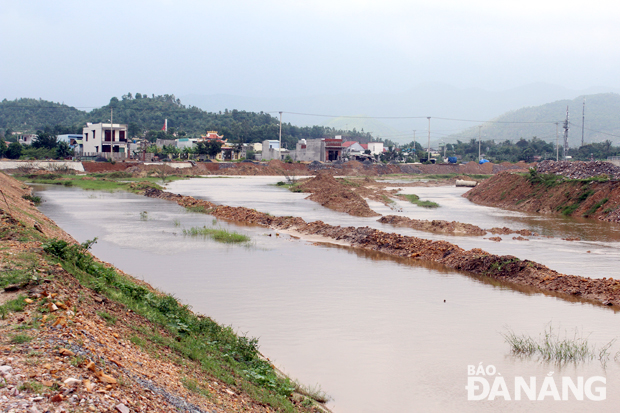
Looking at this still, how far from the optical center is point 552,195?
3769 centimetres

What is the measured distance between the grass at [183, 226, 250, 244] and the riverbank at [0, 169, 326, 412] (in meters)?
11.3

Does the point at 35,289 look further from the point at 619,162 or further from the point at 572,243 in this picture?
the point at 619,162

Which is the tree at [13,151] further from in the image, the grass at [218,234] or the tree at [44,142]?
the grass at [218,234]

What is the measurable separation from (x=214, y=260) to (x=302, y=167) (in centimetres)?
7280

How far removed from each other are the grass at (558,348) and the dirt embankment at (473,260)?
363cm

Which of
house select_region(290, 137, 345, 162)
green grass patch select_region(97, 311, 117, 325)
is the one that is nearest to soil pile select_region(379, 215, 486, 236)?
green grass patch select_region(97, 311, 117, 325)

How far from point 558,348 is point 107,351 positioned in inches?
297

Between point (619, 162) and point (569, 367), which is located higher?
point (619, 162)

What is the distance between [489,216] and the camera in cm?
3344

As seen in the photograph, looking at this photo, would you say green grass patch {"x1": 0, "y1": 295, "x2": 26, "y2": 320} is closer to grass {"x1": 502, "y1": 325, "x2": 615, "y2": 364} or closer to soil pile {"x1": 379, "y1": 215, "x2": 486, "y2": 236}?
grass {"x1": 502, "y1": 325, "x2": 615, "y2": 364}

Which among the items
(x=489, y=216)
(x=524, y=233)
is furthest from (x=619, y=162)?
(x=524, y=233)

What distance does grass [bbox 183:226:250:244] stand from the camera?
20.9 metres

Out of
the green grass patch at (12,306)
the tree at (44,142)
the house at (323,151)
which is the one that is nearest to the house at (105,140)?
the tree at (44,142)

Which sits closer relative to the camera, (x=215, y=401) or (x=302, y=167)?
(x=215, y=401)
